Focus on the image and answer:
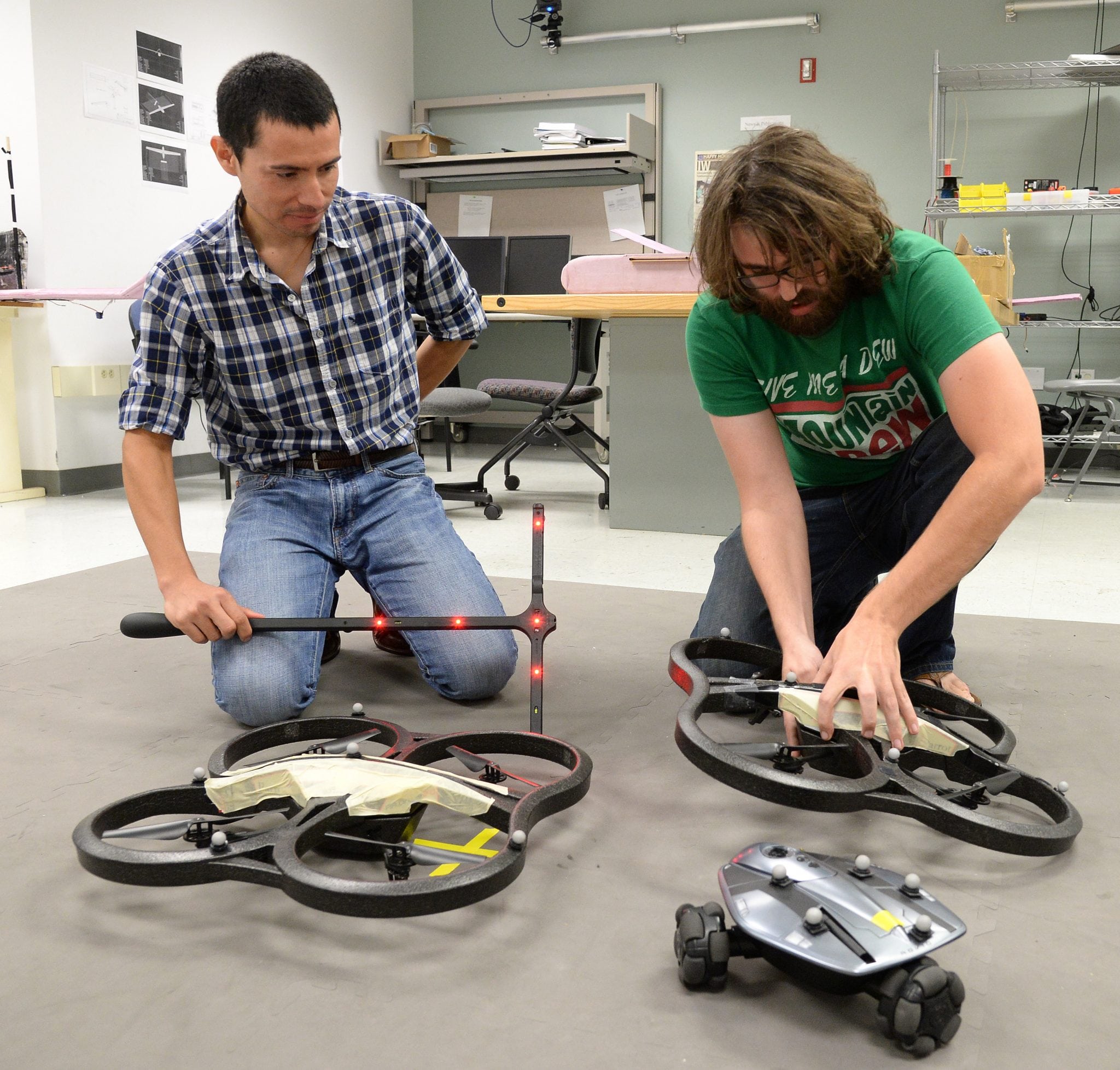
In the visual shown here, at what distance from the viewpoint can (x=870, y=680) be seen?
105 centimetres

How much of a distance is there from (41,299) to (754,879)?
3353mm

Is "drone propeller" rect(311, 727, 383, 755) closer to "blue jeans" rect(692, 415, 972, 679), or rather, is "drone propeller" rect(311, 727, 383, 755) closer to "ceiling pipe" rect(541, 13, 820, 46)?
"blue jeans" rect(692, 415, 972, 679)

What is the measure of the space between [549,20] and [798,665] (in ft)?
16.0

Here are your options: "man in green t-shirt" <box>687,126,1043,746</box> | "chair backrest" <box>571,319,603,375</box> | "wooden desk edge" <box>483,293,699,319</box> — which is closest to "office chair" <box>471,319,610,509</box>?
"chair backrest" <box>571,319,603,375</box>

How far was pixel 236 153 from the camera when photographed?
1.46 metres

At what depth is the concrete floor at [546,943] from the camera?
0.80 m

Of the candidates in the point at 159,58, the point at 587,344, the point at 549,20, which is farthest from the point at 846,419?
the point at 549,20

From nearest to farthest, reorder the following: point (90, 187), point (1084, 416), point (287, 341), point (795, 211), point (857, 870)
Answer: point (857, 870), point (795, 211), point (287, 341), point (90, 187), point (1084, 416)

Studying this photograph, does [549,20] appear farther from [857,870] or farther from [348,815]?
[857,870]

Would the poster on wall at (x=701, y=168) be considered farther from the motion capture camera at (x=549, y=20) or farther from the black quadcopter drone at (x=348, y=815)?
the black quadcopter drone at (x=348, y=815)

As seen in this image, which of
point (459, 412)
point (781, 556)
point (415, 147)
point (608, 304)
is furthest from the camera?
point (415, 147)

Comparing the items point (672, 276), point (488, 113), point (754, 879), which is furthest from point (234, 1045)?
point (488, 113)

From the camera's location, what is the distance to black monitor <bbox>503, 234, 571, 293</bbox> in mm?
5227

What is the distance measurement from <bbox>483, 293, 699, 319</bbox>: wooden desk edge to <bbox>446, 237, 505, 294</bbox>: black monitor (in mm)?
2392
